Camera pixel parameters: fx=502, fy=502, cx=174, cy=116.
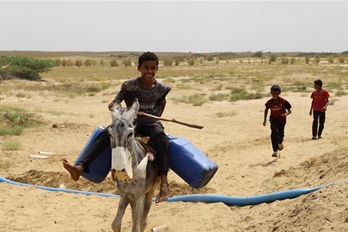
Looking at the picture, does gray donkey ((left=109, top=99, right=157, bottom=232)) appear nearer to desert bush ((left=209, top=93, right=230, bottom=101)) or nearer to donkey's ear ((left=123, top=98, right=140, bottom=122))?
donkey's ear ((left=123, top=98, right=140, bottom=122))

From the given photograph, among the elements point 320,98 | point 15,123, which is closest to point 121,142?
point 320,98

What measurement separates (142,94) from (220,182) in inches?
188

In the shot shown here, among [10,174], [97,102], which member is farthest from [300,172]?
[97,102]

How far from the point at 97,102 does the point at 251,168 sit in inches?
687

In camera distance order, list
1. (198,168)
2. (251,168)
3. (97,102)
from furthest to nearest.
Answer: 1. (97,102)
2. (251,168)
3. (198,168)

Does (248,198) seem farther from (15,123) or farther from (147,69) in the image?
(15,123)

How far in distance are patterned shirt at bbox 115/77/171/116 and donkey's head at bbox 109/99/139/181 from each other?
1043 millimetres

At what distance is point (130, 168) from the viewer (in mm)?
5059

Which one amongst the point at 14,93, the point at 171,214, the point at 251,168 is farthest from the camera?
the point at 14,93

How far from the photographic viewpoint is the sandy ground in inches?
255

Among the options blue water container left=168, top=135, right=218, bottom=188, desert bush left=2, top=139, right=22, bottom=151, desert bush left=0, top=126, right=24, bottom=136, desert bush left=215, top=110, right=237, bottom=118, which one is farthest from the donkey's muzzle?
desert bush left=215, top=110, right=237, bottom=118

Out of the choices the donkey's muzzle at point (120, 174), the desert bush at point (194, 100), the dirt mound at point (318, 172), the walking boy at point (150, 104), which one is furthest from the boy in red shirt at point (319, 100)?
the desert bush at point (194, 100)

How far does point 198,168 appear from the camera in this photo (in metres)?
6.24

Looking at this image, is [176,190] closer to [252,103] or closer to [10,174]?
[10,174]
